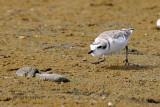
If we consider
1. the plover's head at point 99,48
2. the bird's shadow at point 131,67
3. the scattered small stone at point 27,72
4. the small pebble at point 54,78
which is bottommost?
the bird's shadow at point 131,67

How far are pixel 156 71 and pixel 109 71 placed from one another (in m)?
0.92

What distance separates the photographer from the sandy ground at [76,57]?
5.57 m

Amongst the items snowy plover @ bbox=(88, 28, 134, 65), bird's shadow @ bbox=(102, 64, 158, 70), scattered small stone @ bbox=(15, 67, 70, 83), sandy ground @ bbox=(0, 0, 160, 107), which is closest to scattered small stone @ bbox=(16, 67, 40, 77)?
scattered small stone @ bbox=(15, 67, 70, 83)

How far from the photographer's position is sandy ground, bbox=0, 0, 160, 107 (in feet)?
18.3

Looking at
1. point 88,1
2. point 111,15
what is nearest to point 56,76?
point 111,15

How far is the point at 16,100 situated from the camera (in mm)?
5320

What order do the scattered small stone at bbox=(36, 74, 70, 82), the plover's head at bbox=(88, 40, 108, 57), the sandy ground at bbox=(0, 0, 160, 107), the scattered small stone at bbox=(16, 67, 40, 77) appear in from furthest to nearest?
the plover's head at bbox=(88, 40, 108, 57), the scattered small stone at bbox=(16, 67, 40, 77), the scattered small stone at bbox=(36, 74, 70, 82), the sandy ground at bbox=(0, 0, 160, 107)

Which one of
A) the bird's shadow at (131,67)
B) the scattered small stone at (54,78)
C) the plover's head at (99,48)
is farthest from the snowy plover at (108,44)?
the scattered small stone at (54,78)

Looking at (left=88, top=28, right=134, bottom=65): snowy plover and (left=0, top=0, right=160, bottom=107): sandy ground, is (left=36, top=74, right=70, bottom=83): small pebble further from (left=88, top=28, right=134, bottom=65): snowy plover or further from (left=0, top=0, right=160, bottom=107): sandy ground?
(left=88, top=28, right=134, bottom=65): snowy plover

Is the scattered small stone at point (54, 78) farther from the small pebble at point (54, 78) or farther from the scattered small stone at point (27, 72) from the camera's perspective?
the scattered small stone at point (27, 72)

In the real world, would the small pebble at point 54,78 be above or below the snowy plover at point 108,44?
below

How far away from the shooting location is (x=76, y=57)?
8.29 m

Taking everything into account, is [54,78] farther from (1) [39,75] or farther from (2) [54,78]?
(1) [39,75]

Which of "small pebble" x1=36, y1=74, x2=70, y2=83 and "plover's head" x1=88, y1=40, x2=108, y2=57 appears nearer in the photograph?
"small pebble" x1=36, y1=74, x2=70, y2=83
